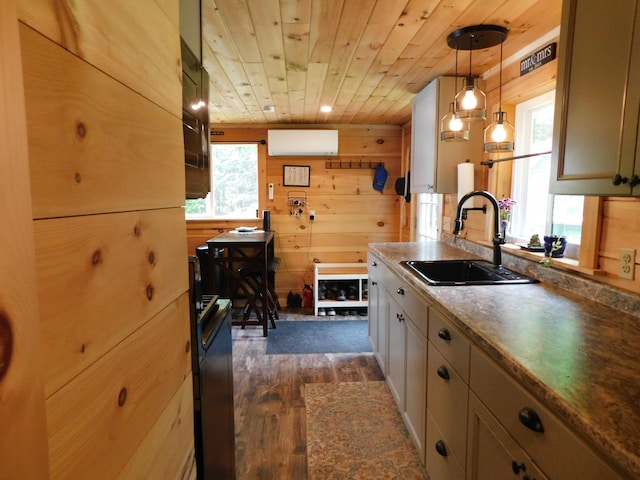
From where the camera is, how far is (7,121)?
37 cm

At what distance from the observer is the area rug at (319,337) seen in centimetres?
347

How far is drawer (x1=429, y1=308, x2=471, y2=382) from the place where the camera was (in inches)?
52.6

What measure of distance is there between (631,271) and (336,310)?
130 inches

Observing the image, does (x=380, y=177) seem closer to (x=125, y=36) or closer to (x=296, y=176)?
(x=296, y=176)

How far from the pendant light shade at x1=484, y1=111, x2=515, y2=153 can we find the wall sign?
0.29 m

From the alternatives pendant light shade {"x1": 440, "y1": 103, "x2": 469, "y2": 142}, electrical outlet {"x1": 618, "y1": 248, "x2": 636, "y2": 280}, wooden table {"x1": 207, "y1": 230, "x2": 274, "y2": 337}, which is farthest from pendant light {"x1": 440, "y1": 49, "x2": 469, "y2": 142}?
wooden table {"x1": 207, "y1": 230, "x2": 274, "y2": 337}

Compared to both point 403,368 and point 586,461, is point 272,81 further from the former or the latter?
point 586,461

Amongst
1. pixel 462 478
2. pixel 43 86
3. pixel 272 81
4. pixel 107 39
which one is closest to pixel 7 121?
pixel 43 86

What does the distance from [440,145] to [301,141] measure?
209cm

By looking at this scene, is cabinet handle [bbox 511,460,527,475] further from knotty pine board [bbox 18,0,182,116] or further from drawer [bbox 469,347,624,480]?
knotty pine board [bbox 18,0,182,116]

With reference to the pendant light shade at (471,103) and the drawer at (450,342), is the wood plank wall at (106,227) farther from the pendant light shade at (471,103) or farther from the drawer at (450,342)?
the pendant light shade at (471,103)

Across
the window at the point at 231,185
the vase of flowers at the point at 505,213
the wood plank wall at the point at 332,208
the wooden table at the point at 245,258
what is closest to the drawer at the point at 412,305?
the vase of flowers at the point at 505,213

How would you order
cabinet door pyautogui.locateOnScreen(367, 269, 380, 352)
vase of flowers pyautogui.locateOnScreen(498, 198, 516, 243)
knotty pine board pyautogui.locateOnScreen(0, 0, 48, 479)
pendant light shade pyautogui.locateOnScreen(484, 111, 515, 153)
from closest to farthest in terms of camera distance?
knotty pine board pyautogui.locateOnScreen(0, 0, 48, 479), pendant light shade pyautogui.locateOnScreen(484, 111, 515, 153), vase of flowers pyautogui.locateOnScreen(498, 198, 516, 243), cabinet door pyautogui.locateOnScreen(367, 269, 380, 352)

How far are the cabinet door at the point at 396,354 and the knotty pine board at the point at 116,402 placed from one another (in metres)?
1.56
